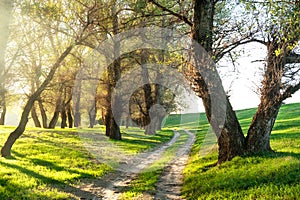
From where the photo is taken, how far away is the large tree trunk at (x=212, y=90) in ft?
46.7

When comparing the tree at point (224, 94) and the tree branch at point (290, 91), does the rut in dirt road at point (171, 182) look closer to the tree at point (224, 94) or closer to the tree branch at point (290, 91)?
the tree at point (224, 94)

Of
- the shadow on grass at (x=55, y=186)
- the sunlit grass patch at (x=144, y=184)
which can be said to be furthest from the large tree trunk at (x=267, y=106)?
the shadow on grass at (x=55, y=186)

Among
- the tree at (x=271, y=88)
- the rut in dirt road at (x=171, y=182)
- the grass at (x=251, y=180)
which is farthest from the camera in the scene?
the tree at (x=271, y=88)

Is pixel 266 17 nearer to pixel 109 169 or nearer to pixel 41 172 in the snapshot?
pixel 109 169

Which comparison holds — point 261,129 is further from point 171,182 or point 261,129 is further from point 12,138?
point 12,138

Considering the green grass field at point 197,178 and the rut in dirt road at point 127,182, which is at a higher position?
the green grass field at point 197,178

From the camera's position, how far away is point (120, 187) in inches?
485

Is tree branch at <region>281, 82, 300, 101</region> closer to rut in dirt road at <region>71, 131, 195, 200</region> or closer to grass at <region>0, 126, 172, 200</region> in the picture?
rut in dirt road at <region>71, 131, 195, 200</region>

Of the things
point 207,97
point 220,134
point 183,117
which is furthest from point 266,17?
point 183,117

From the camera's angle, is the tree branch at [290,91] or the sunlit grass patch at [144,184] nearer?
the sunlit grass patch at [144,184]

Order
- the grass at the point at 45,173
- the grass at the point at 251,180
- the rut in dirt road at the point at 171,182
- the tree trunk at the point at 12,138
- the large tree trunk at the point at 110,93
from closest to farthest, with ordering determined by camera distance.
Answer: the grass at the point at 251,180
the grass at the point at 45,173
the rut in dirt road at the point at 171,182
the tree trunk at the point at 12,138
the large tree trunk at the point at 110,93

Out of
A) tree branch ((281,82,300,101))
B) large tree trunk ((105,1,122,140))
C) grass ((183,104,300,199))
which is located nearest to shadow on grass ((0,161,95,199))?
grass ((183,104,300,199))

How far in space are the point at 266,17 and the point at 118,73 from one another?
21.1 meters

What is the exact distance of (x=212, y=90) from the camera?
562 inches
